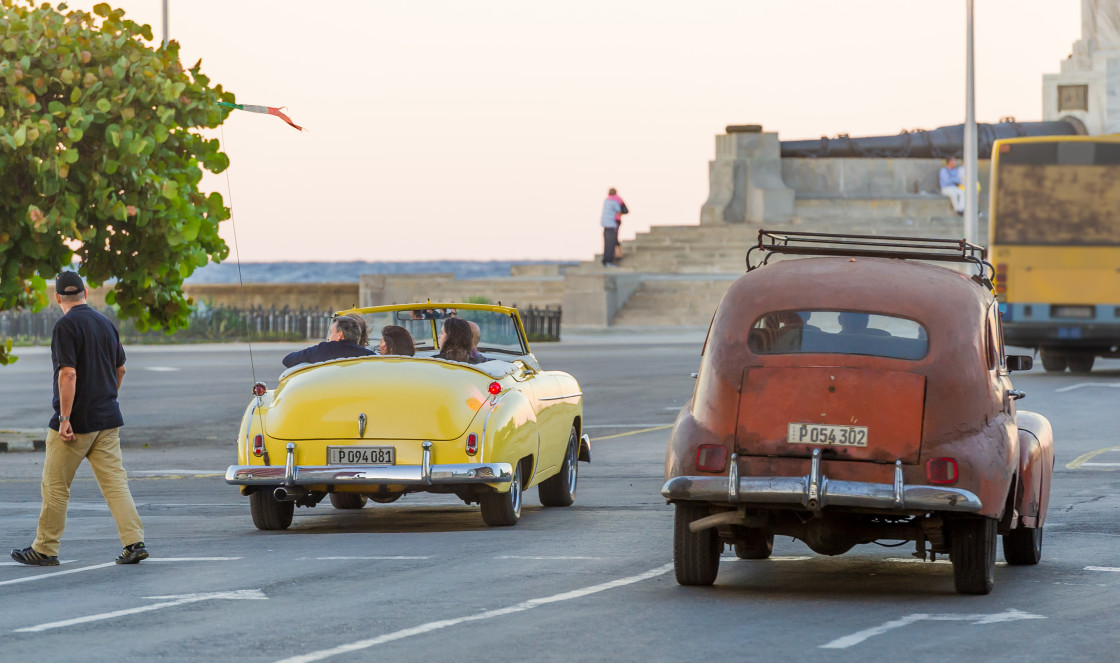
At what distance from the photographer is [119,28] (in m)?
16.7

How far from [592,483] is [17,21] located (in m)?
6.51

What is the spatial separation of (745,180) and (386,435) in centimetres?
4906

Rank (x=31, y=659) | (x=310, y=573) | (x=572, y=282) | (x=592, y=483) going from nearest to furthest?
1. (x=31, y=659)
2. (x=310, y=573)
3. (x=592, y=483)
4. (x=572, y=282)

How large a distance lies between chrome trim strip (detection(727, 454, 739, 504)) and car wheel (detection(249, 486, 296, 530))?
3.98m

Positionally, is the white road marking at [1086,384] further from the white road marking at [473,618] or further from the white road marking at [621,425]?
the white road marking at [473,618]

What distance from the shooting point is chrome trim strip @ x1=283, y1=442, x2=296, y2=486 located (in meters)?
10.8

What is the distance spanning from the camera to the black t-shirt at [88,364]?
10.0m

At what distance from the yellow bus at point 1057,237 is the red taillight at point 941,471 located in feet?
60.4

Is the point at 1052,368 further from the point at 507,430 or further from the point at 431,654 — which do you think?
the point at 431,654

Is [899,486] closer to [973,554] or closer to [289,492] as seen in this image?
[973,554]

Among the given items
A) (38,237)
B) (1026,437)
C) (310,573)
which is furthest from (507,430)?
(38,237)

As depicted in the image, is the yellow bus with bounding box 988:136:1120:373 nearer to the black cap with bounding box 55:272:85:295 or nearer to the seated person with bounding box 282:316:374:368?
the seated person with bounding box 282:316:374:368

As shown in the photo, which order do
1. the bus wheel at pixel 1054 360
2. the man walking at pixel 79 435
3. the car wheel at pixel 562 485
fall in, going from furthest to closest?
the bus wheel at pixel 1054 360, the car wheel at pixel 562 485, the man walking at pixel 79 435

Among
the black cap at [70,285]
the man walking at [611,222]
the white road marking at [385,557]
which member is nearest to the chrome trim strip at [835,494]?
the white road marking at [385,557]
